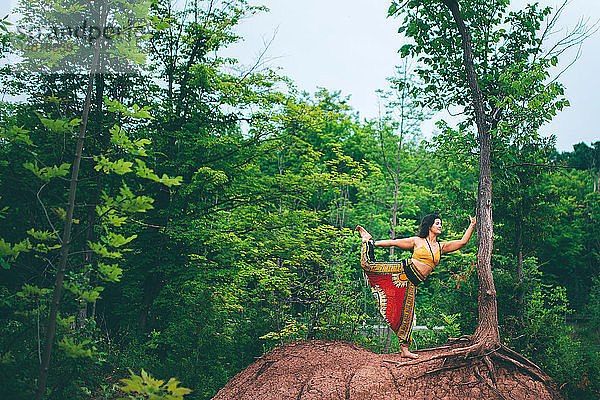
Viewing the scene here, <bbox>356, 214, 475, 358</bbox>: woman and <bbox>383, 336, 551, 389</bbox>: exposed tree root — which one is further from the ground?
<bbox>356, 214, 475, 358</bbox>: woman

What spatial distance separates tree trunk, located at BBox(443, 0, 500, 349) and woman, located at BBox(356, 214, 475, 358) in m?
0.26

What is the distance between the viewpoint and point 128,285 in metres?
11.1

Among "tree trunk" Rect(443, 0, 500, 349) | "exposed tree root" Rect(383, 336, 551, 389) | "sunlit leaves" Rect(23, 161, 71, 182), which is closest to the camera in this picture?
"sunlit leaves" Rect(23, 161, 71, 182)

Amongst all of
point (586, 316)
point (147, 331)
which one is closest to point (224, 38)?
point (147, 331)

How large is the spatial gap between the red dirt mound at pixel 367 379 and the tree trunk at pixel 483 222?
0.55 metres

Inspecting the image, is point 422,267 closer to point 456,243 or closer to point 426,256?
point 426,256

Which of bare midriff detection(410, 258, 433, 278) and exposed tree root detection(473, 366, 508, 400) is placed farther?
bare midriff detection(410, 258, 433, 278)

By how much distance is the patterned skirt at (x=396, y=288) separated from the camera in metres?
6.29

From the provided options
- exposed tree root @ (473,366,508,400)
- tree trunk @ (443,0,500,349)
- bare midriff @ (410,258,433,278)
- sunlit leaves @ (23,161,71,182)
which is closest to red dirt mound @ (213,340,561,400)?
exposed tree root @ (473,366,508,400)

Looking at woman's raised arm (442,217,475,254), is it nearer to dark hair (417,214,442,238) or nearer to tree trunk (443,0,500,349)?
tree trunk (443,0,500,349)

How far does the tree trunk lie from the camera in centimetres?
593

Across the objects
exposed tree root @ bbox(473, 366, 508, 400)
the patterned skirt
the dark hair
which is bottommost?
exposed tree root @ bbox(473, 366, 508, 400)

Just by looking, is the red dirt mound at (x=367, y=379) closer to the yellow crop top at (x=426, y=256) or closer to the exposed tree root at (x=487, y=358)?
the exposed tree root at (x=487, y=358)

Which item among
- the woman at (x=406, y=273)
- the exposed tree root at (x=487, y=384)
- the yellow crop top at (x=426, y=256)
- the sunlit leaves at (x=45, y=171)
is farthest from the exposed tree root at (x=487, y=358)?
the sunlit leaves at (x=45, y=171)
